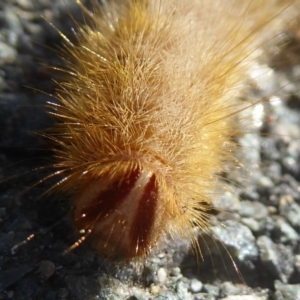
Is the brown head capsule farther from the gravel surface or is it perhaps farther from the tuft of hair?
the gravel surface

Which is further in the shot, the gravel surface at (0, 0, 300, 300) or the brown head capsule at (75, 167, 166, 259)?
the gravel surface at (0, 0, 300, 300)

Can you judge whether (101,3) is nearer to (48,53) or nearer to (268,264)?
(48,53)

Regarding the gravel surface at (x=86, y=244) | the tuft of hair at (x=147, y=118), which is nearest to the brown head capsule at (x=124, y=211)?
the tuft of hair at (x=147, y=118)

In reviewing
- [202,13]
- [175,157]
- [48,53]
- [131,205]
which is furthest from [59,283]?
[202,13]

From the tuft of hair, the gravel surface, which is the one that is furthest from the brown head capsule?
the gravel surface

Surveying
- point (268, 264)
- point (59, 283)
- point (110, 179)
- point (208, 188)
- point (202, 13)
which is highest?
point (202, 13)

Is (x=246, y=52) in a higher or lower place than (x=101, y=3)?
lower

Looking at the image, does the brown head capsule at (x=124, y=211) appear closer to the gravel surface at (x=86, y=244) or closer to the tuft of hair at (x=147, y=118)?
the tuft of hair at (x=147, y=118)
